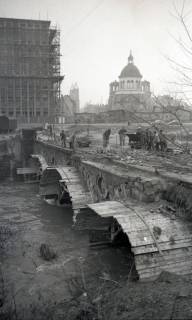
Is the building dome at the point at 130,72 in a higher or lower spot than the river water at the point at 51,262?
higher

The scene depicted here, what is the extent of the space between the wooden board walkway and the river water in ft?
8.35

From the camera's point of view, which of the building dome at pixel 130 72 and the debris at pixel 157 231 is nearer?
the debris at pixel 157 231

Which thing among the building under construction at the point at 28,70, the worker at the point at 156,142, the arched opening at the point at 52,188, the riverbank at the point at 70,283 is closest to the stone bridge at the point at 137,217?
the riverbank at the point at 70,283

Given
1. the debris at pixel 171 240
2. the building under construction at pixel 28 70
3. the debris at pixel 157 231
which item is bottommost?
the debris at pixel 171 240

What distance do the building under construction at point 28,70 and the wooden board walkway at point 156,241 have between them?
184 feet

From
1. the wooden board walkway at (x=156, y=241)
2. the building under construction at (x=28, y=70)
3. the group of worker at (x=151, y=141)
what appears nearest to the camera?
the wooden board walkway at (x=156, y=241)

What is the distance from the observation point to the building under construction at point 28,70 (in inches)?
2532

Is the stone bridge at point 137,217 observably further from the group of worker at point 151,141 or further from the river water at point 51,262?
the group of worker at point 151,141

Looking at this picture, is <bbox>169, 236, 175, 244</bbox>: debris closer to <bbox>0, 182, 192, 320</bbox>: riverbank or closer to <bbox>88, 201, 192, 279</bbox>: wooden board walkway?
<bbox>88, 201, 192, 279</bbox>: wooden board walkway

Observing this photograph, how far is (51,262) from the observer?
1382cm

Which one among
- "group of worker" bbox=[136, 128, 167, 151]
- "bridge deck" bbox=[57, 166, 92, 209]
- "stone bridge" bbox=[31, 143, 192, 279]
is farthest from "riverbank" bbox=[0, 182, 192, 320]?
"group of worker" bbox=[136, 128, 167, 151]

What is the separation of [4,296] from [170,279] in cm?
536

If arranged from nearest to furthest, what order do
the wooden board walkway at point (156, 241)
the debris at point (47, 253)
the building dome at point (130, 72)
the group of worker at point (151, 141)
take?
the wooden board walkway at point (156, 241) < the debris at point (47, 253) < the group of worker at point (151, 141) < the building dome at point (130, 72)

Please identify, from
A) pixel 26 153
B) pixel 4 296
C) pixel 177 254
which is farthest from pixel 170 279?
pixel 26 153
